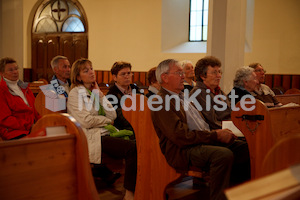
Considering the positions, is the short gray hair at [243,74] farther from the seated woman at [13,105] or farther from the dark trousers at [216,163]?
the seated woman at [13,105]

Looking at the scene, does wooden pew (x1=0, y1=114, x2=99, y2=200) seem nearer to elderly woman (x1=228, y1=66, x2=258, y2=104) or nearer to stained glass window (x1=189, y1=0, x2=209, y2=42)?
elderly woman (x1=228, y1=66, x2=258, y2=104)

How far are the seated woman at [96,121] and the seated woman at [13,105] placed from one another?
616mm

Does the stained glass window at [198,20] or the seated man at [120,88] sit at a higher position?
the stained glass window at [198,20]

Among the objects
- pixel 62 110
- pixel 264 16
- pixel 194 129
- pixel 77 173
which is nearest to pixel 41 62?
pixel 264 16

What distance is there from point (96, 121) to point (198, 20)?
792 centimetres

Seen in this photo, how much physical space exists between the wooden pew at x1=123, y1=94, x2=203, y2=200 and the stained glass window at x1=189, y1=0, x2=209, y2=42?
787cm

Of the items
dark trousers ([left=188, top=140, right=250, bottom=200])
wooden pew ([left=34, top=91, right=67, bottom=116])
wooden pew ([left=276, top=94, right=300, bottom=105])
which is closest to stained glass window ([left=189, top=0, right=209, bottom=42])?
wooden pew ([left=276, top=94, right=300, bottom=105])

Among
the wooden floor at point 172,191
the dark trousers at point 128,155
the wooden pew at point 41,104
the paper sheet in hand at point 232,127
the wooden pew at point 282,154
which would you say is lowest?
the wooden floor at point 172,191

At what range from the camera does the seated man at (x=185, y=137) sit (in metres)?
2.70

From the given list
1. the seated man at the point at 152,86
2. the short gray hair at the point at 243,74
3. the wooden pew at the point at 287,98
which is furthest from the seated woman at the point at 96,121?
the wooden pew at the point at 287,98

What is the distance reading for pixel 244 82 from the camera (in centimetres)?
436

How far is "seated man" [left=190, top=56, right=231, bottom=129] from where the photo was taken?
137 inches

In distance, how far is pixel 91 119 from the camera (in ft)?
11.3

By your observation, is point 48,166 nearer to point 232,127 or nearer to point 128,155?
point 128,155
